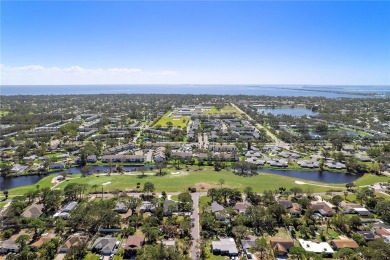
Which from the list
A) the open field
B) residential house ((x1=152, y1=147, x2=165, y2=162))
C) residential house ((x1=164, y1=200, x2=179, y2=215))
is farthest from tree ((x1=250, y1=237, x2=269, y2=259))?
residential house ((x1=152, y1=147, x2=165, y2=162))

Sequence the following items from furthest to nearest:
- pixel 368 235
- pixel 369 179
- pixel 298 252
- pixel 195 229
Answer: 1. pixel 369 179
2. pixel 195 229
3. pixel 368 235
4. pixel 298 252

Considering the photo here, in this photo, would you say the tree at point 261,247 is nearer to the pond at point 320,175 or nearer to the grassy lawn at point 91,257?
the grassy lawn at point 91,257

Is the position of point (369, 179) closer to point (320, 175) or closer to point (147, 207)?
point (320, 175)

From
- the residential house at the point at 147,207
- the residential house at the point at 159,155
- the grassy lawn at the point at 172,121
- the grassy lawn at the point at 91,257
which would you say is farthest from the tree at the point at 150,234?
the grassy lawn at the point at 172,121

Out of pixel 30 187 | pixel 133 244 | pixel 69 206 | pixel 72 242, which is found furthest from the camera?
pixel 30 187

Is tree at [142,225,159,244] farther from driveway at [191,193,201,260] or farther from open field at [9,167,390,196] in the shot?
open field at [9,167,390,196]

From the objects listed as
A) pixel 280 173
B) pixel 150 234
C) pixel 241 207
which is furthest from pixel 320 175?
pixel 150 234

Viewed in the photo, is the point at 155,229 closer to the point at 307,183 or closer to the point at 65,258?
the point at 65,258
